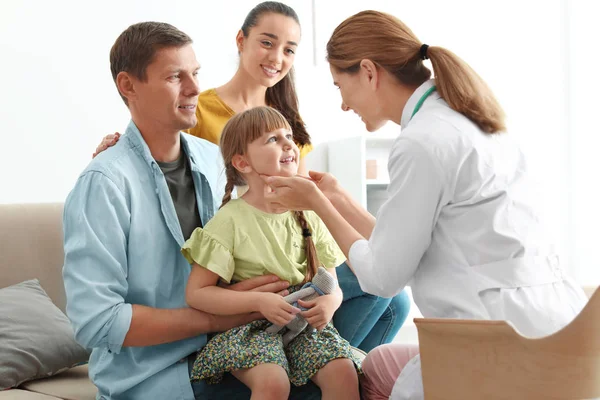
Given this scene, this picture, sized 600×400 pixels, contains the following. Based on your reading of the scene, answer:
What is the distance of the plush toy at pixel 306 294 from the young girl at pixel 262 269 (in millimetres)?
20

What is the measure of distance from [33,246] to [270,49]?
3.41 feet

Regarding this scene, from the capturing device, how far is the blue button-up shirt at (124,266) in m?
1.61

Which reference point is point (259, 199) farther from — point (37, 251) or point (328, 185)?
point (37, 251)

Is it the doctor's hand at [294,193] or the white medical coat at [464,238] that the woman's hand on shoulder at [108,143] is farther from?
the white medical coat at [464,238]

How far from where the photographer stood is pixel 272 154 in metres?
1.82

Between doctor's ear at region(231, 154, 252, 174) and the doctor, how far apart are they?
43 cm

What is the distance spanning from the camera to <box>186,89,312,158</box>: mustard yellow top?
2498 mm

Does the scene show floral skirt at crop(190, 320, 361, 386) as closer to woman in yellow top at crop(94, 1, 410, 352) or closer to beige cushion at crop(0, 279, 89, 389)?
beige cushion at crop(0, 279, 89, 389)

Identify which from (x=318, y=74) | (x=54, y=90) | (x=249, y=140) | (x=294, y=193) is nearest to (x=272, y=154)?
(x=249, y=140)

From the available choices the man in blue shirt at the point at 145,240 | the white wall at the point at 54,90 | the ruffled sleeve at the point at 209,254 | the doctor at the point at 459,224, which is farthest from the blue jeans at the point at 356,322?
the white wall at the point at 54,90

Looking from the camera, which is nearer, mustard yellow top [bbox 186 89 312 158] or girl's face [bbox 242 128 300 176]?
girl's face [bbox 242 128 300 176]

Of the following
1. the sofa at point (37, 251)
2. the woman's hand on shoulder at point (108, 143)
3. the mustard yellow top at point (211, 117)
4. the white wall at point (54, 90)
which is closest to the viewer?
the woman's hand on shoulder at point (108, 143)

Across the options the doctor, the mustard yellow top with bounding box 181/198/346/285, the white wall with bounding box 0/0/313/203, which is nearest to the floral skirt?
the mustard yellow top with bounding box 181/198/346/285

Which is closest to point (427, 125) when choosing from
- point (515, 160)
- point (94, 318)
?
point (515, 160)
